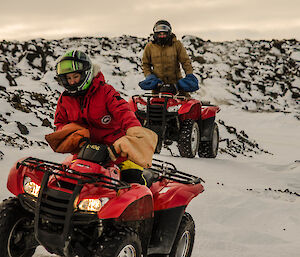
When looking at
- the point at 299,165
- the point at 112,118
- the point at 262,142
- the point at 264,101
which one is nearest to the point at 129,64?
the point at 264,101

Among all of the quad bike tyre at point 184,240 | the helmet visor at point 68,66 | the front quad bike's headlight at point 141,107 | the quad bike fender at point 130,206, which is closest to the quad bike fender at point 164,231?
the quad bike tyre at point 184,240

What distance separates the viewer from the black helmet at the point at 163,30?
316 inches

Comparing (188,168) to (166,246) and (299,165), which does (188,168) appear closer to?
(299,165)

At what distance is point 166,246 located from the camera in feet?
10.8

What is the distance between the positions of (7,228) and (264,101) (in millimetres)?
25112

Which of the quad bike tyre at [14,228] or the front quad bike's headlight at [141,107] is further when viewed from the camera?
the front quad bike's headlight at [141,107]

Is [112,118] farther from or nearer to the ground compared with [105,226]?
farther from the ground

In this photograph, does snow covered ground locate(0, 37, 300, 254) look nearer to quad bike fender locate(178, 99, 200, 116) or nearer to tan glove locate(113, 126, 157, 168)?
quad bike fender locate(178, 99, 200, 116)

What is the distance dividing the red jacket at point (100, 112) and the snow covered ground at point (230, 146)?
1079 mm

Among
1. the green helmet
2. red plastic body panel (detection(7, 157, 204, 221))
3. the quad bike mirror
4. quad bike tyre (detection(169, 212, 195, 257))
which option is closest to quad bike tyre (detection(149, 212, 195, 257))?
quad bike tyre (detection(169, 212, 195, 257))

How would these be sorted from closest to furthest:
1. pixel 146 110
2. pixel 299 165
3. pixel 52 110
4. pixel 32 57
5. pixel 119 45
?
pixel 146 110 < pixel 299 165 < pixel 52 110 < pixel 32 57 < pixel 119 45

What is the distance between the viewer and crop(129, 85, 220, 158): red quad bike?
7.70 m

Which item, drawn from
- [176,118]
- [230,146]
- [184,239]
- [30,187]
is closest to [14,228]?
[30,187]

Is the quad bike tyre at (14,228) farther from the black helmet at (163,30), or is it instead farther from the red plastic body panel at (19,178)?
the black helmet at (163,30)
